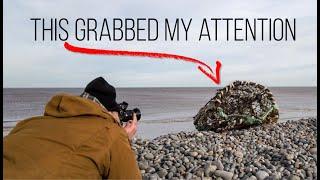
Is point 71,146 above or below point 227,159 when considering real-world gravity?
above

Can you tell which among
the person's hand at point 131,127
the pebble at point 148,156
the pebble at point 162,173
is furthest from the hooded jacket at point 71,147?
the pebble at point 148,156

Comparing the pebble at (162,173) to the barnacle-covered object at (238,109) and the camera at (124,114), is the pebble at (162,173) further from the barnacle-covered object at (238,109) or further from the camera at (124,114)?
the barnacle-covered object at (238,109)

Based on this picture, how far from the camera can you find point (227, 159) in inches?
292

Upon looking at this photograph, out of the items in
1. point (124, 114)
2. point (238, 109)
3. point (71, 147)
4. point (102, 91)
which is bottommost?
point (238, 109)

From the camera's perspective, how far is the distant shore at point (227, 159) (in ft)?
21.9

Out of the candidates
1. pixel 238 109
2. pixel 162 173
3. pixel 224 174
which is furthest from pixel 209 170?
pixel 238 109

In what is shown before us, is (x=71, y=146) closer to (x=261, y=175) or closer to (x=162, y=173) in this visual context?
(x=162, y=173)

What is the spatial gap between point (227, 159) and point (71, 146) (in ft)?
16.2

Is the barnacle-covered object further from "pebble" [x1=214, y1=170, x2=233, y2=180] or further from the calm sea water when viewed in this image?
"pebble" [x1=214, y1=170, x2=233, y2=180]

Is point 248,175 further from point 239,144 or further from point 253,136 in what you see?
point 253,136

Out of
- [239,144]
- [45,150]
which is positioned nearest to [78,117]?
[45,150]

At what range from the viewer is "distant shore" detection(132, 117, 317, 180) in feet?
21.9

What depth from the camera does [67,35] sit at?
824 cm

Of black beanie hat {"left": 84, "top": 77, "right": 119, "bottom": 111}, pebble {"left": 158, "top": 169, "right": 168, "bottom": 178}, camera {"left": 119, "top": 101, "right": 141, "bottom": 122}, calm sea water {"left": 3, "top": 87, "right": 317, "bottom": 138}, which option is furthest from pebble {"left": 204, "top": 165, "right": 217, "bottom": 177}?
calm sea water {"left": 3, "top": 87, "right": 317, "bottom": 138}
